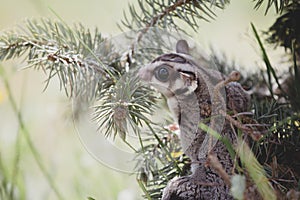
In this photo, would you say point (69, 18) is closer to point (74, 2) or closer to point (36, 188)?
point (74, 2)

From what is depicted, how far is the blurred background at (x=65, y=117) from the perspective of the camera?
981 millimetres

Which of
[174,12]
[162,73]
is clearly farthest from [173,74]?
[174,12]

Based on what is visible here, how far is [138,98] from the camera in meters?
0.53

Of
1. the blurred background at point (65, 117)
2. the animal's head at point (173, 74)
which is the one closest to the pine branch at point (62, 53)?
the animal's head at point (173, 74)

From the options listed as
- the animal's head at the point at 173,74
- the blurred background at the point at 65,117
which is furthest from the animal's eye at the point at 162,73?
the blurred background at the point at 65,117

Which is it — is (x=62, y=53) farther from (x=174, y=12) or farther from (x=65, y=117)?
(x=65, y=117)

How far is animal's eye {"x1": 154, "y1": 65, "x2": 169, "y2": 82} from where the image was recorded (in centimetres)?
51

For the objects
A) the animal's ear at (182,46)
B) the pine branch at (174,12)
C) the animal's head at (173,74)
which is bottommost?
the animal's head at (173,74)

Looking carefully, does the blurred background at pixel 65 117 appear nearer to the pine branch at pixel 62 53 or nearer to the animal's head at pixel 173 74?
the pine branch at pixel 62 53

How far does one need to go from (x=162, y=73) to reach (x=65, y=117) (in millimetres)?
359

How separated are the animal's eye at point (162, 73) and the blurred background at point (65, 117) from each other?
0.31 meters

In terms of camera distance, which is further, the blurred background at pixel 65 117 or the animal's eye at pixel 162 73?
the blurred background at pixel 65 117

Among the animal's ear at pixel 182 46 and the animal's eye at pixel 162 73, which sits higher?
the animal's ear at pixel 182 46

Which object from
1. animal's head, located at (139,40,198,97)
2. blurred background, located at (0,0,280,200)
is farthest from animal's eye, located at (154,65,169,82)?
blurred background, located at (0,0,280,200)
